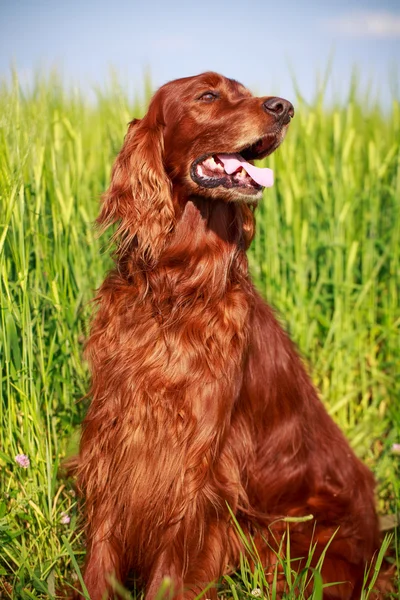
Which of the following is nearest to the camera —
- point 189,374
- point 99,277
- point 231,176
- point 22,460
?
point 189,374

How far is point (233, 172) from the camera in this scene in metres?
2.49

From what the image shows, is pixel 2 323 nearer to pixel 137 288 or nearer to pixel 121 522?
pixel 137 288

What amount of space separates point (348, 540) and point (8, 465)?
1.39 metres

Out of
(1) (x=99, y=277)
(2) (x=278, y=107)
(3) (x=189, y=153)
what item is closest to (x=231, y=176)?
(3) (x=189, y=153)

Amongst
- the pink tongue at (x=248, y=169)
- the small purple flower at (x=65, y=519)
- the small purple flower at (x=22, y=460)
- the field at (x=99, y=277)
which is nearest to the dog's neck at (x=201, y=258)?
the pink tongue at (x=248, y=169)

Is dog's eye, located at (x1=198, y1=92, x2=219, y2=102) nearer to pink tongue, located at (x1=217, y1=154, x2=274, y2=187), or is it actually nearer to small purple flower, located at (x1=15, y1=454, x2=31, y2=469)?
pink tongue, located at (x1=217, y1=154, x2=274, y2=187)

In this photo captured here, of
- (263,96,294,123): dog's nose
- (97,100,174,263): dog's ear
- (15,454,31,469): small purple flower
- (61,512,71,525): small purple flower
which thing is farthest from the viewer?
(61,512,71,525): small purple flower

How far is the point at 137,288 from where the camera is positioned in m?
2.49

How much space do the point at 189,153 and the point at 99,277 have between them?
1183 mm

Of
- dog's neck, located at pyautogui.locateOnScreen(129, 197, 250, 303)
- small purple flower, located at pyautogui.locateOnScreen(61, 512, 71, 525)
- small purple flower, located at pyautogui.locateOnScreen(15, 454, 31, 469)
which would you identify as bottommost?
small purple flower, located at pyautogui.locateOnScreen(61, 512, 71, 525)

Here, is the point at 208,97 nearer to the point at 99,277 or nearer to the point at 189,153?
the point at 189,153

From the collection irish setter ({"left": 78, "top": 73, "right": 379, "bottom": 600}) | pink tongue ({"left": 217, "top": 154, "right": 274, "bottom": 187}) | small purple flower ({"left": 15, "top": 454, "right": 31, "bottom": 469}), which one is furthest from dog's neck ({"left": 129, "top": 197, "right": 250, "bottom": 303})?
small purple flower ({"left": 15, "top": 454, "right": 31, "bottom": 469})

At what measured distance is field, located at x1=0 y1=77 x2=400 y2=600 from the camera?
2752 millimetres

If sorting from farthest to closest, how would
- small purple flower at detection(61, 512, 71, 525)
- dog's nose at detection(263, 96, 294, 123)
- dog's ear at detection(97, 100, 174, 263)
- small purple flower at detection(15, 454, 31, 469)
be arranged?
small purple flower at detection(61, 512, 71, 525)
small purple flower at detection(15, 454, 31, 469)
dog's ear at detection(97, 100, 174, 263)
dog's nose at detection(263, 96, 294, 123)
